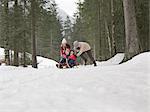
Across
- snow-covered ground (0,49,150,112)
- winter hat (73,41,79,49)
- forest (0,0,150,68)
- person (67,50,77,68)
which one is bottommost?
snow-covered ground (0,49,150,112)

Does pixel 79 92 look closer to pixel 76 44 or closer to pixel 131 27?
pixel 131 27

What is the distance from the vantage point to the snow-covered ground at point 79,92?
5270 mm

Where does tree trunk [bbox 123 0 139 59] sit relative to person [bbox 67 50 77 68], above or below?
above

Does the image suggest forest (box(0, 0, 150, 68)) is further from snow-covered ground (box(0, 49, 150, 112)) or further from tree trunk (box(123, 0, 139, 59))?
snow-covered ground (box(0, 49, 150, 112))

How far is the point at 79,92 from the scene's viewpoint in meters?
6.15

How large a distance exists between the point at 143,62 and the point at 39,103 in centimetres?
467

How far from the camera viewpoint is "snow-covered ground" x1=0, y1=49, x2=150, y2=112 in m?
5.27

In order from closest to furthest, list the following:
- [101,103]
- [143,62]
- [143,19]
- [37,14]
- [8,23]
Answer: [101,103]
[143,62]
[8,23]
[37,14]
[143,19]

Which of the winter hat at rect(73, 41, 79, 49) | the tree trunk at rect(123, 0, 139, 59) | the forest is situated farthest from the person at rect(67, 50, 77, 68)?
the tree trunk at rect(123, 0, 139, 59)

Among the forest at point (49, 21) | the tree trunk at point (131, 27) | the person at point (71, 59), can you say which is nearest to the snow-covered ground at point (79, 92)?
the tree trunk at point (131, 27)

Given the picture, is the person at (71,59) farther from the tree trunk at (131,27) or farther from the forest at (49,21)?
the tree trunk at (131,27)

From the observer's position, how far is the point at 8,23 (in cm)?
2252

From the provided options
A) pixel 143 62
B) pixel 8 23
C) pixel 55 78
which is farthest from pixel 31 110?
pixel 8 23

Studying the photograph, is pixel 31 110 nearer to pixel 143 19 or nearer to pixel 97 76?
pixel 97 76
